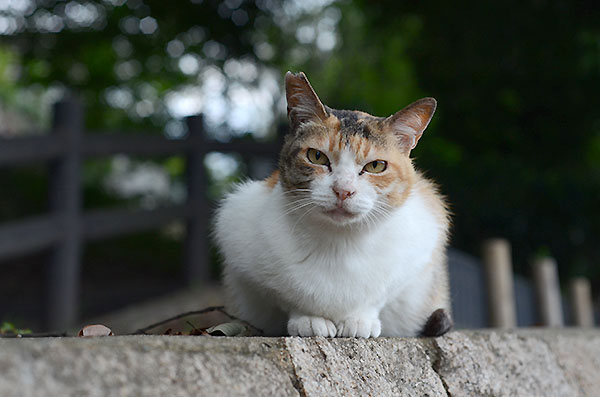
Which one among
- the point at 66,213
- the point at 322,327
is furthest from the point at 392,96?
the point at 322,327

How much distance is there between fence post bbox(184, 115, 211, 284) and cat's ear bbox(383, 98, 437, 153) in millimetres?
3752

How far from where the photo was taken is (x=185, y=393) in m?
1.03

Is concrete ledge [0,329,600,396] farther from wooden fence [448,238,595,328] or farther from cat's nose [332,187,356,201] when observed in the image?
wooden fence [448,238,595,328]

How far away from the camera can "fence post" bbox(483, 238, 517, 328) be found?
3.71 m

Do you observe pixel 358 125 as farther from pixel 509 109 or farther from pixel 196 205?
pixel 509 109

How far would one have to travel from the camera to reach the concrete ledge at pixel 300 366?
0.92m

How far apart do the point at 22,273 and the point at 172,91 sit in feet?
10.6

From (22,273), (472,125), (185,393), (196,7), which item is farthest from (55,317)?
(472,125)

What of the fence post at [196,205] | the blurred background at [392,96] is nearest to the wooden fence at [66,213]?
the fence post at [196,205]

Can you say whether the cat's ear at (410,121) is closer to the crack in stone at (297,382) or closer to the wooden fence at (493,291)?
the crack in stone at (297,382)

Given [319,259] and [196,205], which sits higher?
[319,259]

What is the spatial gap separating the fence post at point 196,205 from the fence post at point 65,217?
3.94 ft

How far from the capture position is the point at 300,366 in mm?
1312

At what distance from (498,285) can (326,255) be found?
251 centimetres
